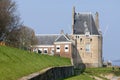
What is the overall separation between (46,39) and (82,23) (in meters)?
8.75

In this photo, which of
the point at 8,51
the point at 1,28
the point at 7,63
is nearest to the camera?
the point at 7,63

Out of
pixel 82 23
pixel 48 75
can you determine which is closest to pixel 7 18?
pixel 48 75

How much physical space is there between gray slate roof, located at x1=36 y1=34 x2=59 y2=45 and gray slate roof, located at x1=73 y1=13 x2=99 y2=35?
5097 millimetres

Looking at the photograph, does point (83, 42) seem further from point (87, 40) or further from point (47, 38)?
point (47, 38)

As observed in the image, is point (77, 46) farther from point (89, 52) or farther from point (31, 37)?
point (31, 37)

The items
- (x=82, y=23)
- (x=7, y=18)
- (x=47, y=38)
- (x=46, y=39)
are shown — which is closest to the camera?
(x=7, y=18)

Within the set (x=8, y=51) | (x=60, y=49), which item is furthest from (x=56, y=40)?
(x=8, y=51)

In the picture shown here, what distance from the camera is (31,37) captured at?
3784 inches

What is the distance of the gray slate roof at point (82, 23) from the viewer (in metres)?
97.5

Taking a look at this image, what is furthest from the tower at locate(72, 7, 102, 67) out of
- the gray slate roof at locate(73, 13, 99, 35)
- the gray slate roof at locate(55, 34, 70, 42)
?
the gray slate roof at locate(55, 34, 70, 42)

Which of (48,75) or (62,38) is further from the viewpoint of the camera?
(62,38)

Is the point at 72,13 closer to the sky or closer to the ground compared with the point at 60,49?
closer to the sky

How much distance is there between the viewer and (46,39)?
328 ft

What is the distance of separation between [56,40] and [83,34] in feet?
21.9
